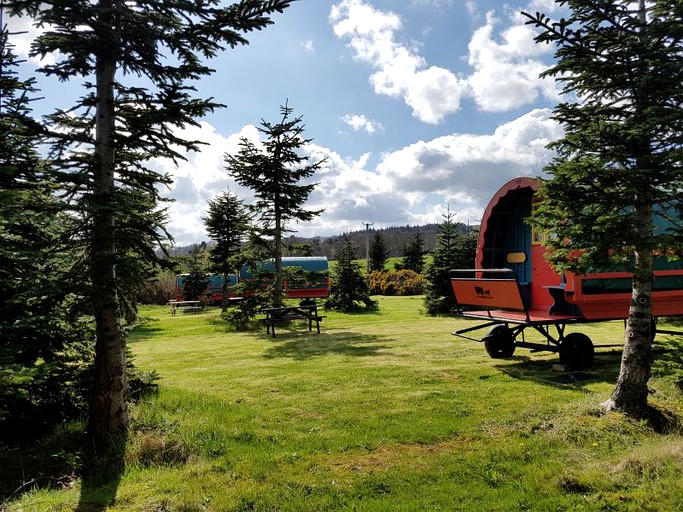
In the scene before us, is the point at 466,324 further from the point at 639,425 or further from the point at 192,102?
the point at 192,102

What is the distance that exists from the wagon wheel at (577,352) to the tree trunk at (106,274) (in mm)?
7663

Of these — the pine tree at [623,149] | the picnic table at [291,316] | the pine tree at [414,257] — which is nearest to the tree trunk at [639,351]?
the pine tree at [623,149]

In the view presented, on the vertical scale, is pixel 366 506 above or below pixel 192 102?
below

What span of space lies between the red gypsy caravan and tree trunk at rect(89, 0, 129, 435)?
646 cm

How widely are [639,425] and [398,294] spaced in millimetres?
37830

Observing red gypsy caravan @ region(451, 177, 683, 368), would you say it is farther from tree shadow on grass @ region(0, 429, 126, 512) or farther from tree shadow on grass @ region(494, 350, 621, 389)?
tree shadow on grass @ region(0, 429, 126, 512)

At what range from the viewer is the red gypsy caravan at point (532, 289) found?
27.5ft

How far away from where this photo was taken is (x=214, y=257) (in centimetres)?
2752

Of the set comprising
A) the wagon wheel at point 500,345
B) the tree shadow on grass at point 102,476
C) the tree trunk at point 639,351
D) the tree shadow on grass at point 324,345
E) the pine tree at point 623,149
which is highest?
the pine tree at point 623,149

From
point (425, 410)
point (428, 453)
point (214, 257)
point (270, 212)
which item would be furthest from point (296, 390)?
point (214, 257)

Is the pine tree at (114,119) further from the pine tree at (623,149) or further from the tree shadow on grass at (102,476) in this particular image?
the pine tree at (623,149)

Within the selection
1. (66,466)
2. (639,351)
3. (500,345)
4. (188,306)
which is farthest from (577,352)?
(188,306)

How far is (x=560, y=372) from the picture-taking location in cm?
855

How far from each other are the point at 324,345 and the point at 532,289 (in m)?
5.97
